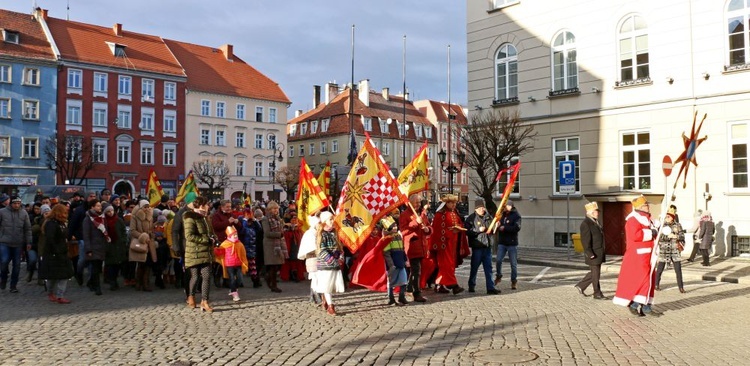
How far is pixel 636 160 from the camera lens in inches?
880

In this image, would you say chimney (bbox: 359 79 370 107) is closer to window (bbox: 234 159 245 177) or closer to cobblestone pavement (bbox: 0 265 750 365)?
window (bbox: 234 159 245 177)

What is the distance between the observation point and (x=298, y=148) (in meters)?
83.1

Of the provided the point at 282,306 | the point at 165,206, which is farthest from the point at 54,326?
the point at 165,206

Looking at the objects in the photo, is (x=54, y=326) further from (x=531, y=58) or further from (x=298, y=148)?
(x=298, y=148)

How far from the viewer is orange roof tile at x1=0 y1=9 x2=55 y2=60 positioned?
51.3 m


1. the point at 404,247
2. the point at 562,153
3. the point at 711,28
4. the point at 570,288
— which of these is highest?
the point at 711,28

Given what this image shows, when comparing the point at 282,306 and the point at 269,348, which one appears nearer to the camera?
the point at 269,348

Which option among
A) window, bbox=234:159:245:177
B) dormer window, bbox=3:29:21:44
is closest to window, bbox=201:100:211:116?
window, bbox=234:159:245:177

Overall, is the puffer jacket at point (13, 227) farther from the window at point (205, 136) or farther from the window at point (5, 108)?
the window at point (205, 136)

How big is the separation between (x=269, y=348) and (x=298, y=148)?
76.2 metres

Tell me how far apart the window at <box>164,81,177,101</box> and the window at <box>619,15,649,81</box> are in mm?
46851

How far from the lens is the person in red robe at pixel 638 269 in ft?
32.3

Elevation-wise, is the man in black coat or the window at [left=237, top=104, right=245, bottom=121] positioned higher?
the window at [left=237, top=104, right=245, bottom=121]

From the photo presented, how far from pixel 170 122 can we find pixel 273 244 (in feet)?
166
